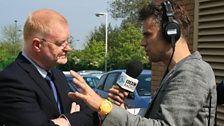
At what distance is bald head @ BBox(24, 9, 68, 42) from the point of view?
8.65ft

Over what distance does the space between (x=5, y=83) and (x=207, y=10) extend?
11.4ft

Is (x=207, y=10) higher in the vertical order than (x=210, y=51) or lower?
higher

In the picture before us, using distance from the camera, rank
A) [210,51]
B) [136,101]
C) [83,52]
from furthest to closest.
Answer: [83,52]
[136,101]
[210,51]

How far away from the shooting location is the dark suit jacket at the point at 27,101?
8.23 feet

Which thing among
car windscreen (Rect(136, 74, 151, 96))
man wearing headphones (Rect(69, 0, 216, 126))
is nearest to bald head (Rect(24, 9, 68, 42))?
man wearing headphones (Rect(69, 0, 216, 126))

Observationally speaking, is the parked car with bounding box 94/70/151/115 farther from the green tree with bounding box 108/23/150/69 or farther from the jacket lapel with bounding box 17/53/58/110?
the green tree with bounding box 108/23/150/69

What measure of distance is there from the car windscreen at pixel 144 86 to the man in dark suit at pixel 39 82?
7416mm

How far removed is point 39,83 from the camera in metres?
2.66

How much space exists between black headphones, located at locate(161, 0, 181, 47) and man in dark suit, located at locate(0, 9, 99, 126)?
60 centimetres

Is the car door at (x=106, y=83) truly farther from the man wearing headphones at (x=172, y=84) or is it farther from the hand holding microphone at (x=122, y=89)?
the man wearing headphones at (x=172, y=84)

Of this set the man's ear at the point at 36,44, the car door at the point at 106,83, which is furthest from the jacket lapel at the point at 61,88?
the car door at the point at 106,83

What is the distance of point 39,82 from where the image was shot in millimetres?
2662

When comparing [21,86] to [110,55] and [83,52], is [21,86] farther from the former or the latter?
[83,52]

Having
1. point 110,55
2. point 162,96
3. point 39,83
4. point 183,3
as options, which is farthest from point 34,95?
point 110,55
